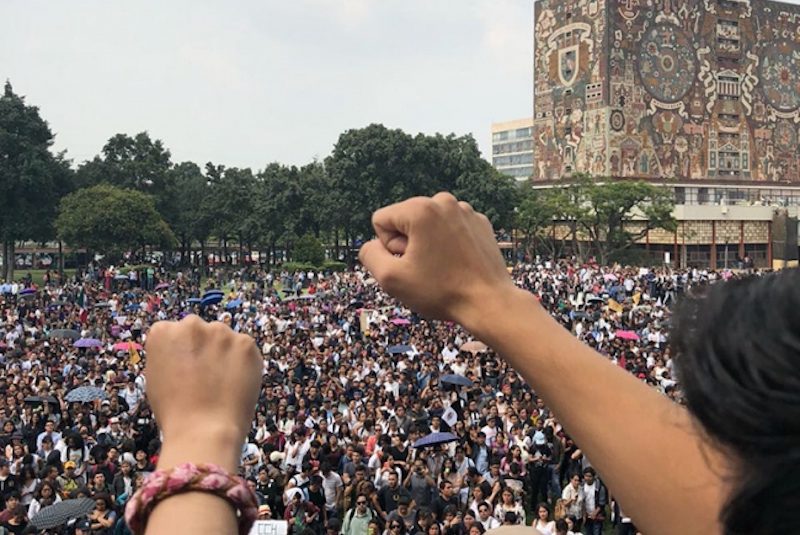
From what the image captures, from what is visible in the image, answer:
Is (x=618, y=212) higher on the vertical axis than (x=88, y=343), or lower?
higher

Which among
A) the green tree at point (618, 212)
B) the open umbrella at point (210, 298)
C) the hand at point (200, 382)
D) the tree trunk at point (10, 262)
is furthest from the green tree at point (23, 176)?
the hand at point (200, 382)

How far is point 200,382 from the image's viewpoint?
109cm

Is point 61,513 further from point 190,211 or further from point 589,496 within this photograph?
point 190,211

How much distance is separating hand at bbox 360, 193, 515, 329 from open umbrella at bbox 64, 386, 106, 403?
11.8m

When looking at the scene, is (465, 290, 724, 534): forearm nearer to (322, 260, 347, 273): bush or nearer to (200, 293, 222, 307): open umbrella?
(200, 293, 222, 307): open umbrella

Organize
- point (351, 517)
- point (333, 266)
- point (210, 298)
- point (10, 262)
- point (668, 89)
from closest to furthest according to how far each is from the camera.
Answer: point (351, 517), point (210, 298), point (10, 262), point (333, 266), point (668, 89)

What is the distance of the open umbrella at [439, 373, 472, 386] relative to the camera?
12781 mm

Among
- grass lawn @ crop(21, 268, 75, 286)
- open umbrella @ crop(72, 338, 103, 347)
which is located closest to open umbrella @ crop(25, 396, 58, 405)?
open umbrella @ crop(72, 338, 103, 347)

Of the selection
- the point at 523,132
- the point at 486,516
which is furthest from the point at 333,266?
the point at 523,132

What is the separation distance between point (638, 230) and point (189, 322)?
2003 inches

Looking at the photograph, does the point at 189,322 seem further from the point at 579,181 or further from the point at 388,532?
the point at 579,181

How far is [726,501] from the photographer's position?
2.69 feet

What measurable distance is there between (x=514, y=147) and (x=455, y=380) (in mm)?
85858

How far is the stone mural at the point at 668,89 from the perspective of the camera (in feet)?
171
